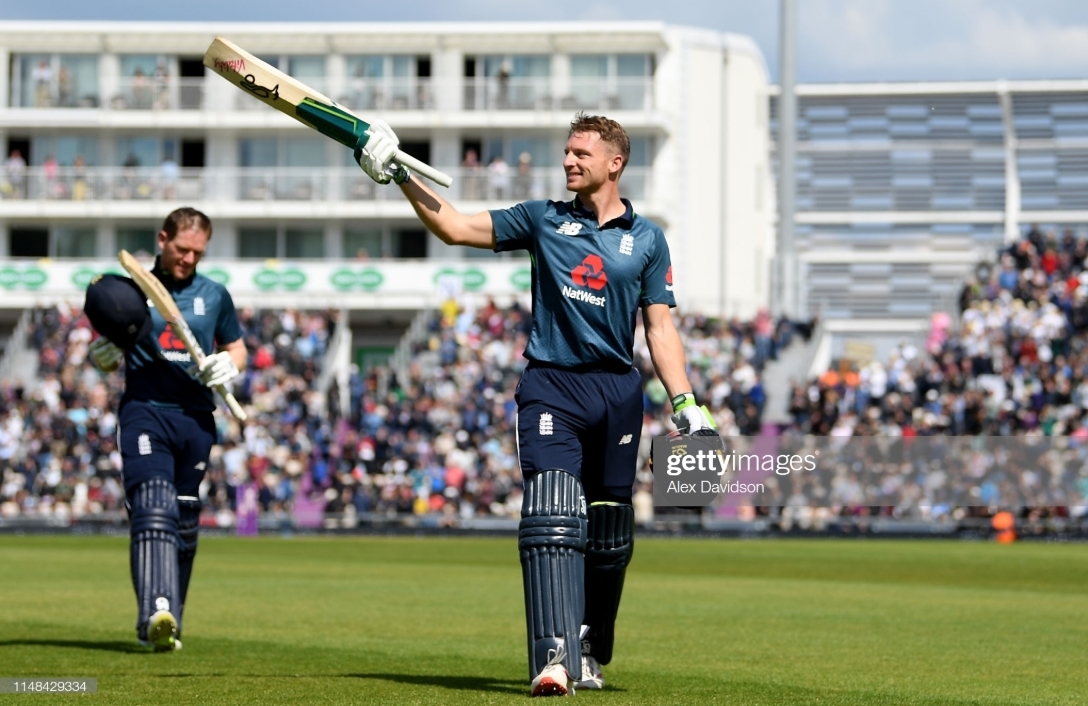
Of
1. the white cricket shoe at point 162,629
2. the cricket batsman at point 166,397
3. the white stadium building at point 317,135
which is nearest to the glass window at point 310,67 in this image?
the white stadium building at point 317,135

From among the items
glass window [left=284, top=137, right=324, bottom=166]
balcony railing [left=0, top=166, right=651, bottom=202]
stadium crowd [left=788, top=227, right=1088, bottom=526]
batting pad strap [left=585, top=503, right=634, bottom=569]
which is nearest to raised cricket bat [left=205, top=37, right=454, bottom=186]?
batting pad strap [left=585, top=503, right=634, bottom=569]

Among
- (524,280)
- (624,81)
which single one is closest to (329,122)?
(524,280)

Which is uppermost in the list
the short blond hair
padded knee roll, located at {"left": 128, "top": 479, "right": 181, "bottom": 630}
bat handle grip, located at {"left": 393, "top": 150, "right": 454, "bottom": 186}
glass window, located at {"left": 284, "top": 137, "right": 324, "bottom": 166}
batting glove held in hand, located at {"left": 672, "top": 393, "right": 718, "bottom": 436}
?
glass window, located at {"left": 284, "top": 137, "right": 324, "bottom": 166}

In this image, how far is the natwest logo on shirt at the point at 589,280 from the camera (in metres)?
8.66

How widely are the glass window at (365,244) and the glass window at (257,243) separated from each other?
267cm

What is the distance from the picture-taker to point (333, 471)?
41.8 metres

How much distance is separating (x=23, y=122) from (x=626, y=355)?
5793 centimetres

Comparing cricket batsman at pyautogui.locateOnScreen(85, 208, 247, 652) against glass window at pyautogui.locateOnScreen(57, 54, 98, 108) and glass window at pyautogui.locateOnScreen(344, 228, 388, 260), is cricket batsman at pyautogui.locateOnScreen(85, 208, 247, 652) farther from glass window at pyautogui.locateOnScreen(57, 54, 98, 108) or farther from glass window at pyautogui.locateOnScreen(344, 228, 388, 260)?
glass window at pyautogui.locateOnScreen(57, 54, 98, 108)

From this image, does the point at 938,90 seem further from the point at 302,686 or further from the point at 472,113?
the point at 302,686

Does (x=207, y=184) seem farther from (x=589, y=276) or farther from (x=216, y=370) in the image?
(x=589, y=276)

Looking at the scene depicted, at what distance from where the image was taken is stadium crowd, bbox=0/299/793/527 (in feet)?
133

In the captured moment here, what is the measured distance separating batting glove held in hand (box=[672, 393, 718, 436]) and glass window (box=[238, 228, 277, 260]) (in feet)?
182

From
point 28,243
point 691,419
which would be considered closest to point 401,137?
point 28,243

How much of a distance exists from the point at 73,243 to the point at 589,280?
57.8 metres
